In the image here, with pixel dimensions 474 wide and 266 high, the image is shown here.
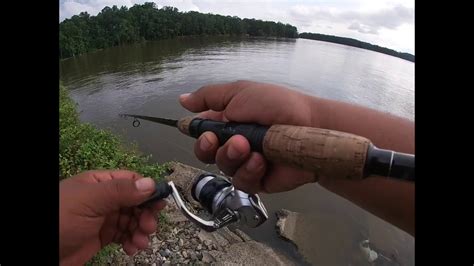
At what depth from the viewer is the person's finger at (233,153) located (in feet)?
5.14

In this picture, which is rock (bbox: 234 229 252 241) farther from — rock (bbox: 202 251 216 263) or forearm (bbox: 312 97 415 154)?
forearm (bbox: 312 97 415 154)

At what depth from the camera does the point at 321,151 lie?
132 cm

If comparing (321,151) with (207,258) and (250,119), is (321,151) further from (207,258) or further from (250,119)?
(207,258)

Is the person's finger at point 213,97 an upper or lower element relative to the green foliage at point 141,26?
lower

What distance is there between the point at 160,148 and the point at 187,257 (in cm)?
669

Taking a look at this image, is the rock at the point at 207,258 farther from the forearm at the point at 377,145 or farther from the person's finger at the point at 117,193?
the person's finger at the point at 117,193

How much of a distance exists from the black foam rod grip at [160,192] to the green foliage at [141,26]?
33788 mm

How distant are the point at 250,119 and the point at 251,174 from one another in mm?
338

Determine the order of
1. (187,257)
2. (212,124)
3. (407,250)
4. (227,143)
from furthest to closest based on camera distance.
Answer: (407,250)
(187,257)
(212,124)
(227,143)

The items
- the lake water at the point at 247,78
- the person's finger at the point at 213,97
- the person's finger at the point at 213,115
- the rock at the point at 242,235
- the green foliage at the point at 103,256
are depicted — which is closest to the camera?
the person's finger at the point at 213,97

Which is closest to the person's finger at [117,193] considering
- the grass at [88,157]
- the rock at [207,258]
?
the grass at [88,157]
